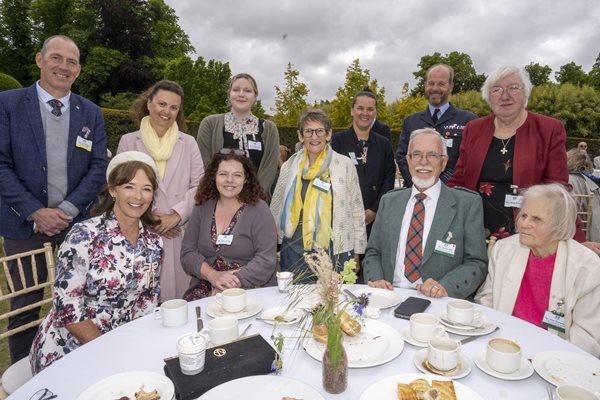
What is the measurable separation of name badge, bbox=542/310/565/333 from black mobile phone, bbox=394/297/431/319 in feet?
2.05

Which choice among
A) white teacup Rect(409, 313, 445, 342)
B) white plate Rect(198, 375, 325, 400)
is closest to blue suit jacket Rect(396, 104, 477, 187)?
white teacup Rect(409, 313, 445, 342)

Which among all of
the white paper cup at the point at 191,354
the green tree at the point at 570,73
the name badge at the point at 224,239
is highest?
→ the green tree at the point at 570,73

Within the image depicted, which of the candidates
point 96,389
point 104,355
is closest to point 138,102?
point 104,355

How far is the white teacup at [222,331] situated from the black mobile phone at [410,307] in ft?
2.42

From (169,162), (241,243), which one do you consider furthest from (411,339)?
(169,162)

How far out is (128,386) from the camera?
122cm

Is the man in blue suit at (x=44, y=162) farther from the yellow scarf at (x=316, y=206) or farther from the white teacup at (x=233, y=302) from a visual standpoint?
the white teacup at (x=233, y=302)

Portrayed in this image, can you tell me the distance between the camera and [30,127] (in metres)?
2.90

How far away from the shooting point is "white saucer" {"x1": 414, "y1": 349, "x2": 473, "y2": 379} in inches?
50.0

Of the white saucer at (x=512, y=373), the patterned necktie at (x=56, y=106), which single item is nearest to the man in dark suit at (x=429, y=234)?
the white saucer at (x=512, y=373)

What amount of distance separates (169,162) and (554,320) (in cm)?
285

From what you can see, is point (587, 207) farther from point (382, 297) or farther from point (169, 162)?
point (169, 162)

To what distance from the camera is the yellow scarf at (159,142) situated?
3.11 meters

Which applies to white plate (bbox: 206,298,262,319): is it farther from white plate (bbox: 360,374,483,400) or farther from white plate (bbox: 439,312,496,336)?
white plate (bbox: 439,312,496,336)
